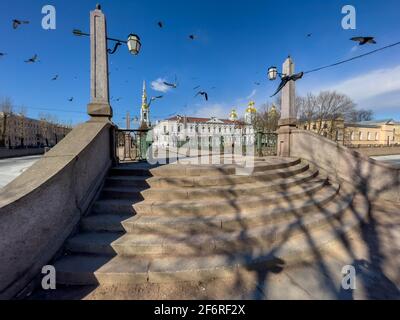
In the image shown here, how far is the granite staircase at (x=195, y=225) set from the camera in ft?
9.14

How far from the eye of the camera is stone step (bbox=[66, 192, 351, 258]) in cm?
304

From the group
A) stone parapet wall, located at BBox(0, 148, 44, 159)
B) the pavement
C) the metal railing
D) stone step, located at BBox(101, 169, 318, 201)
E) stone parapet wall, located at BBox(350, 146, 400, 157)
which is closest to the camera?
stone step, located at BBox(101, 169, 318, 201)

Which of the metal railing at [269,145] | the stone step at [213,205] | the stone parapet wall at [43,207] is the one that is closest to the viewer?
the stone parapet wall at [43,207]

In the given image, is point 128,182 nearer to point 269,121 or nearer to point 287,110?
point 287,110

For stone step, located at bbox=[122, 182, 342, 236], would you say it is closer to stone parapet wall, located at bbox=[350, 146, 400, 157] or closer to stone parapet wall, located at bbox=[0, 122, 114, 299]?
stone parapet wall, located at bbox=[0, 122, 114, 299]

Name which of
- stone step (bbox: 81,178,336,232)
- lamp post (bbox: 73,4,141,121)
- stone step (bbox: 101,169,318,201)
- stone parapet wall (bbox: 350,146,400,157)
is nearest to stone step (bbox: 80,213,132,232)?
stone step (bbox: 81,178,336,232)

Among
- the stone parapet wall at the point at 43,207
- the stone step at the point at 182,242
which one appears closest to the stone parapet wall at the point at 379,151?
the stone step at the point at 182,242

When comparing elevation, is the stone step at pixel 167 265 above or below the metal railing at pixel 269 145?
below

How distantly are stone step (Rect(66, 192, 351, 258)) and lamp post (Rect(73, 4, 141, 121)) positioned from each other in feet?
10.6

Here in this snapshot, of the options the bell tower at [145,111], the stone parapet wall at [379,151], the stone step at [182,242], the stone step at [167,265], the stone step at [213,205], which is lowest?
the stone step at [167,265]

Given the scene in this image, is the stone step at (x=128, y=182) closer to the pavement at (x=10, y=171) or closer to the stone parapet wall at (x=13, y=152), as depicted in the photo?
the pavement at (x=10, y=171)

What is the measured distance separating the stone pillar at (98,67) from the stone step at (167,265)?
359cm

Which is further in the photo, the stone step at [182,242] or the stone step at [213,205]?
the stone step at [213,205]

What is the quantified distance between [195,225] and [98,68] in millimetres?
4859
